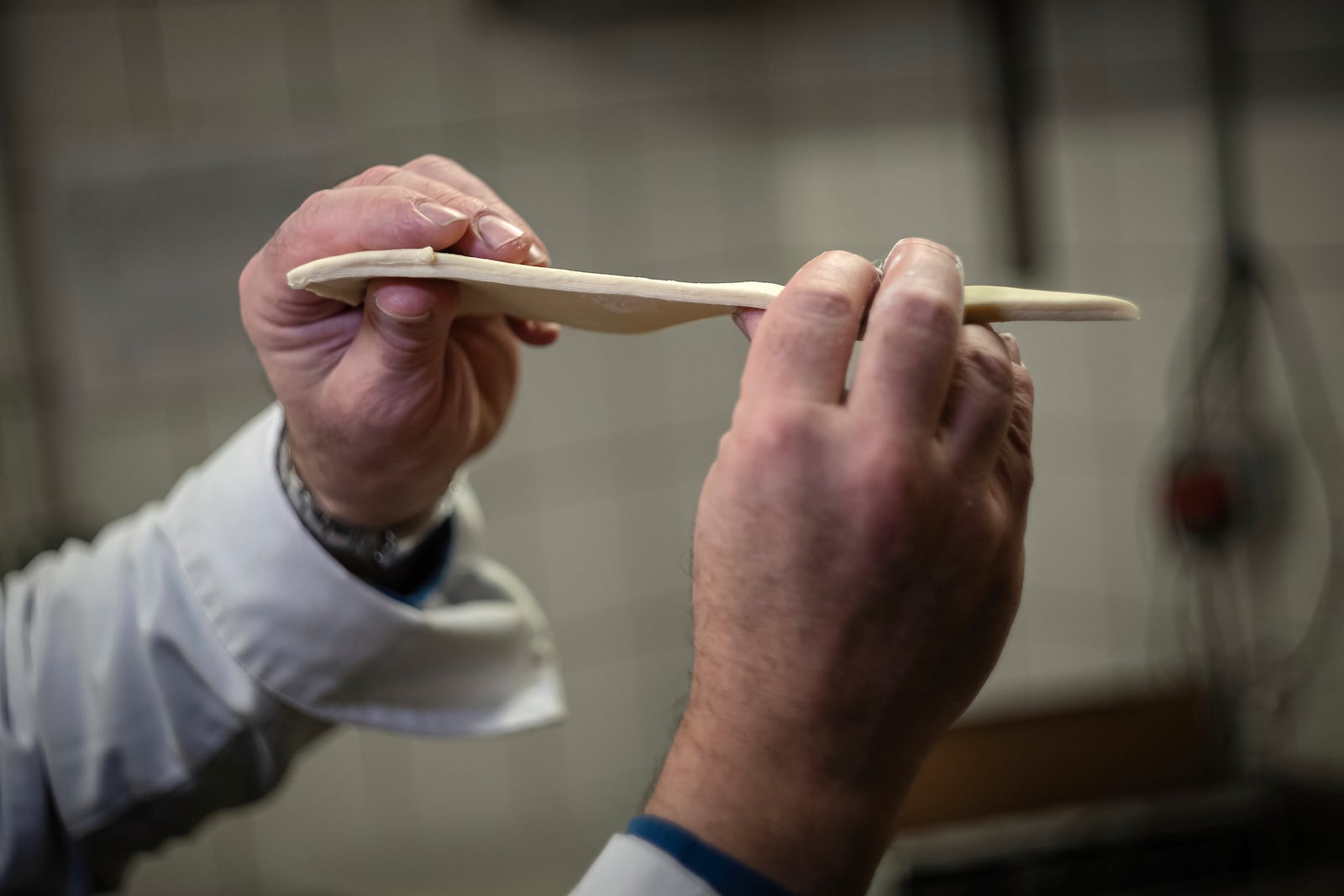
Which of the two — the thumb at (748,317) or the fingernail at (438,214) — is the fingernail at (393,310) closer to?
the fingernail at (438,214)

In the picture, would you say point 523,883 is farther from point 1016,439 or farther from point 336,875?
point 1016,439

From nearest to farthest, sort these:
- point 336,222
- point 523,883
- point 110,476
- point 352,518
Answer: point 336,222, point 352,518, point 110,476, point 523,883

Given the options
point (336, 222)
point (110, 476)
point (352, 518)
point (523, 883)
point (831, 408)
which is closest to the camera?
point (831, 408)

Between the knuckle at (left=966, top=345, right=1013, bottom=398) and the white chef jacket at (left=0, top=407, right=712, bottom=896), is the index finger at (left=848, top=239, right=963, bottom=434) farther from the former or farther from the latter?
the white chef jacket at (left=0, top=407, right=712, bottom=896)

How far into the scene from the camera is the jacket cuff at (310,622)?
28.3 inches

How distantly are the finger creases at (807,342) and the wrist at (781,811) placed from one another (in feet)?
0.49

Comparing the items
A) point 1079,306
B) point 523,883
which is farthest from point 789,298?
point 523,883

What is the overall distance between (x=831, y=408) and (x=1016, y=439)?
12 cm

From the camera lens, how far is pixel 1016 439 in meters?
0.47

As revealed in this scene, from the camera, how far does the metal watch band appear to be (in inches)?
28.8

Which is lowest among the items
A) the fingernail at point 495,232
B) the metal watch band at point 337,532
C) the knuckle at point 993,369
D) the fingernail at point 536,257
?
the metal watch band at point 337,532

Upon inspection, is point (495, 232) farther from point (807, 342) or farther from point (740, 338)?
point (740, 338)

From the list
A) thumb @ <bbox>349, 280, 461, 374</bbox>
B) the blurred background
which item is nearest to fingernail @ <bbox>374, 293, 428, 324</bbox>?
thumb @ <bbox>349, 280, 461, 374</bbox>

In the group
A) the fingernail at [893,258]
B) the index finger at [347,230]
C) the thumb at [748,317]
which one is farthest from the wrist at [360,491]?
the fingernail at [893,258]
